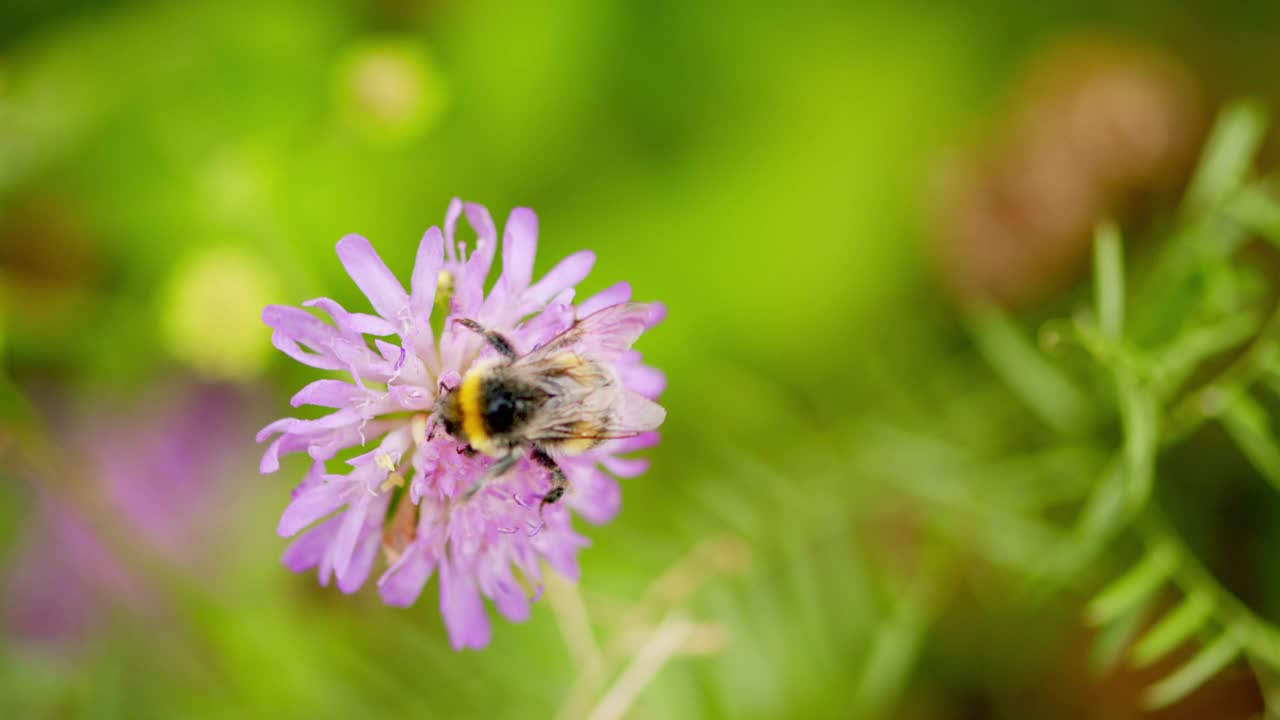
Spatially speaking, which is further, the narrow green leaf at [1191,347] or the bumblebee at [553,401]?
the narrow green leaf at [1191,347]

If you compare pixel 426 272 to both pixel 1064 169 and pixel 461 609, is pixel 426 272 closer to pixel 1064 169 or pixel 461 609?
pixel 461 609

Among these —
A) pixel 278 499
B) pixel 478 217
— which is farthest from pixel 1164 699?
pixel 278 499

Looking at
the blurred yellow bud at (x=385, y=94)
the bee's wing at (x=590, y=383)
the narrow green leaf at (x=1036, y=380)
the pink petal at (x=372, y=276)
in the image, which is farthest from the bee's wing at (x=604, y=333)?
the blurred yellow bud at (x=385, y=94)

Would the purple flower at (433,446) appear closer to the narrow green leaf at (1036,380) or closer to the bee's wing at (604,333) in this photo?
the bee's wing at (604,333)

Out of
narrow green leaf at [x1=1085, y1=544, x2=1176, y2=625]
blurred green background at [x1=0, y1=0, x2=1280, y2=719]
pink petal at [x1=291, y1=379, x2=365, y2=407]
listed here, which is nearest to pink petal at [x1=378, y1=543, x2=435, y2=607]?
pink petal at [x1=291, y1=379, x2=365, y2=407]

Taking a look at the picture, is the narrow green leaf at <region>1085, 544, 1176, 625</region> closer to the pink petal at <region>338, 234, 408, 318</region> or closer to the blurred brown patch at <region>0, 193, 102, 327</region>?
the pink petal at <region>338, 234, 408, 318</region>

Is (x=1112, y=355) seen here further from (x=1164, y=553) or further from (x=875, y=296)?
(x=875, y=296)
